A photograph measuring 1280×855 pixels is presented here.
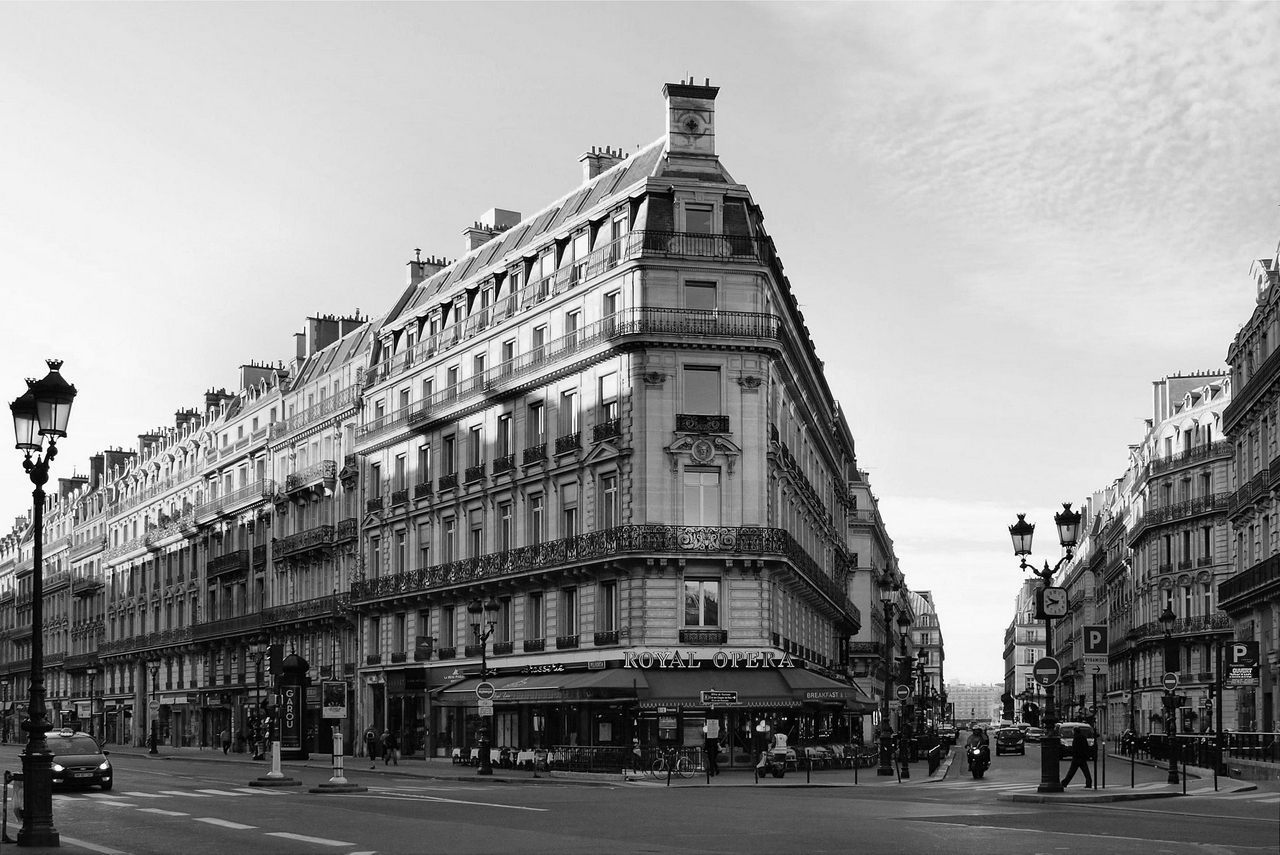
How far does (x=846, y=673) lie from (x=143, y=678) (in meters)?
51.2

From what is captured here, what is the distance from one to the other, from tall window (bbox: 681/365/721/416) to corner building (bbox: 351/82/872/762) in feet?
0.22

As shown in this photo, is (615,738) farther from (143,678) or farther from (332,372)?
(143,678)

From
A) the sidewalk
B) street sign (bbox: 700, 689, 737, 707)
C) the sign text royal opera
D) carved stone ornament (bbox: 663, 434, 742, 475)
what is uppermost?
carved stone ornament (bbox: 663, 434, 742, 475)

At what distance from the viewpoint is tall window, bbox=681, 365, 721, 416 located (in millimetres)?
52000

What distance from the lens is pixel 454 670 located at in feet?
201

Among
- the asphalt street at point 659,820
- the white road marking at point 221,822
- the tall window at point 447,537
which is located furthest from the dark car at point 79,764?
the tall window at point 447,537

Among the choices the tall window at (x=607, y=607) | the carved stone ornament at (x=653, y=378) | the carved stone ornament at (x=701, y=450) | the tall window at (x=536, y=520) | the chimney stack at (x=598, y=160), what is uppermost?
the chimney stack at (x=598, y=160)

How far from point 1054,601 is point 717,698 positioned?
55.0 ft

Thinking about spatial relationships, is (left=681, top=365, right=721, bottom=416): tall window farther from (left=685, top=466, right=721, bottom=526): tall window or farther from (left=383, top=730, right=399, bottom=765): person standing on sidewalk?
(left=383, top=730, right=399, bottom=765): person standing on sidewalk

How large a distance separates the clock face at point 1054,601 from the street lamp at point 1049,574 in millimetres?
153

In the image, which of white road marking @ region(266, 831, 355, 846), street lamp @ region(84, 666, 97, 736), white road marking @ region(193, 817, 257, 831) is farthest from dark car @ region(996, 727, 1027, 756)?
street lamp @ region(84, 666, 97, 736)

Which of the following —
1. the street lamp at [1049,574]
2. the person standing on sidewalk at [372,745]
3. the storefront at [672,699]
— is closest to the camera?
the street lamp at [1049,574]

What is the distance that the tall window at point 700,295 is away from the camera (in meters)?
52.3

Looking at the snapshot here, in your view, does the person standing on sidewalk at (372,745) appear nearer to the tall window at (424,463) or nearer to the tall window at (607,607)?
the tall window at (424,463)
